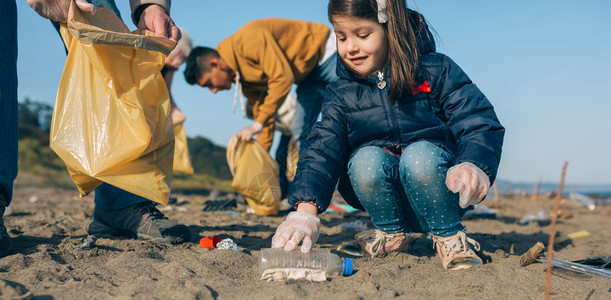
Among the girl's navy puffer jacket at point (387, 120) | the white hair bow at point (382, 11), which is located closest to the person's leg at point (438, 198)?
the girl's navy puffer jacket at point (387, 120)

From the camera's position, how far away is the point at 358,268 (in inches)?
67.3

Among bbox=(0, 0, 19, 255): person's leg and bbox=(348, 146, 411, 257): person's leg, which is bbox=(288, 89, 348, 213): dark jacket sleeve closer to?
bbox=(348, 146, 411, 257): person's leg

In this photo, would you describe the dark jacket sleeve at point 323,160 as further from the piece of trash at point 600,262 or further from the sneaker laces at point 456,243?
the piece of trash at point 600,262

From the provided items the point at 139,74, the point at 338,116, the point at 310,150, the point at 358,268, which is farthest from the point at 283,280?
the point at 139,74

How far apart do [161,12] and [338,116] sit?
0.95 m

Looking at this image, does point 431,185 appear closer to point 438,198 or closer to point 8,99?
point 438,198

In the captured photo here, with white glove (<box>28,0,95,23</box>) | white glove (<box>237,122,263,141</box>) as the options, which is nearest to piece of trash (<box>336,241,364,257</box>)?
white glove (<box>28,0,95,23</box>)

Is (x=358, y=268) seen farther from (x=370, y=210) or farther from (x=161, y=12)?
(x=161, y=12)

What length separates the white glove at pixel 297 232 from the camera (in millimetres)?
1500

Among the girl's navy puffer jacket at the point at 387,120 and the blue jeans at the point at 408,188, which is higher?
the girl's navy puffer jacket at the point at 387,120

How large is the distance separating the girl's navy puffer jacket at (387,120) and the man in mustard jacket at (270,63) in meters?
1.79

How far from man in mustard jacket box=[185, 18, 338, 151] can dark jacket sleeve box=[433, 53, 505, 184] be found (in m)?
2.09

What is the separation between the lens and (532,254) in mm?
1813

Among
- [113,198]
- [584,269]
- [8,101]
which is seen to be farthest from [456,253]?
[8,101]
